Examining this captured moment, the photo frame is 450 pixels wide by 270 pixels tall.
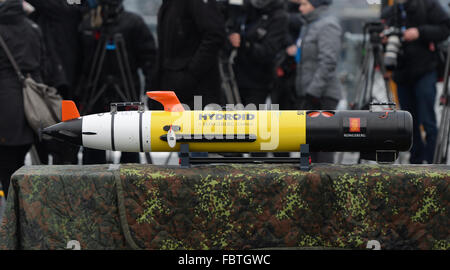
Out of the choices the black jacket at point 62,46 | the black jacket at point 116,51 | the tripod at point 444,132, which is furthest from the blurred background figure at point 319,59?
the black jacket at point 62,46

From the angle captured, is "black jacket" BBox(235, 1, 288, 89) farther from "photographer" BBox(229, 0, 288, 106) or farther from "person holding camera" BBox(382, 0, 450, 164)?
"person holding camera" BBox(382, 0, 450, 164)

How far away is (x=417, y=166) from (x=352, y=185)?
407 millimetres

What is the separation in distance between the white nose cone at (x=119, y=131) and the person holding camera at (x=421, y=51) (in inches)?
132

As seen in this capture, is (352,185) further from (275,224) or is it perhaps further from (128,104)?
(128,104)

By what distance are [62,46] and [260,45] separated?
75.7 inches

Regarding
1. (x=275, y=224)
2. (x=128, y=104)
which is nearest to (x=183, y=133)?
(x=128, y=104)

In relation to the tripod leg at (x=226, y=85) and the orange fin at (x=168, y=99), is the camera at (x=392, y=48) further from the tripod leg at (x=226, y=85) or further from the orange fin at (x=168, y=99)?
the orange fin at (x=168, y=99)

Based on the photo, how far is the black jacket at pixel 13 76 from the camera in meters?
4.04

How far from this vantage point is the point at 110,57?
16.9 ft

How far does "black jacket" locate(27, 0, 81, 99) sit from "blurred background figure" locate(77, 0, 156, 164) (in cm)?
8

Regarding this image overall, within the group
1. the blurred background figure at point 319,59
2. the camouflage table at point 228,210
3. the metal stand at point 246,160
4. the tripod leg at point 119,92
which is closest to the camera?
the camouflage table at point 228,210

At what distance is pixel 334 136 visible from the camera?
9.18 feet

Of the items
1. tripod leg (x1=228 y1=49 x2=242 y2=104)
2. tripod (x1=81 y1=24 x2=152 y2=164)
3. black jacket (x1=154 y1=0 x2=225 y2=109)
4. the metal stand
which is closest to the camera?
A: tripod leg (x1=228 y1=49 x2=242 y2=104)
